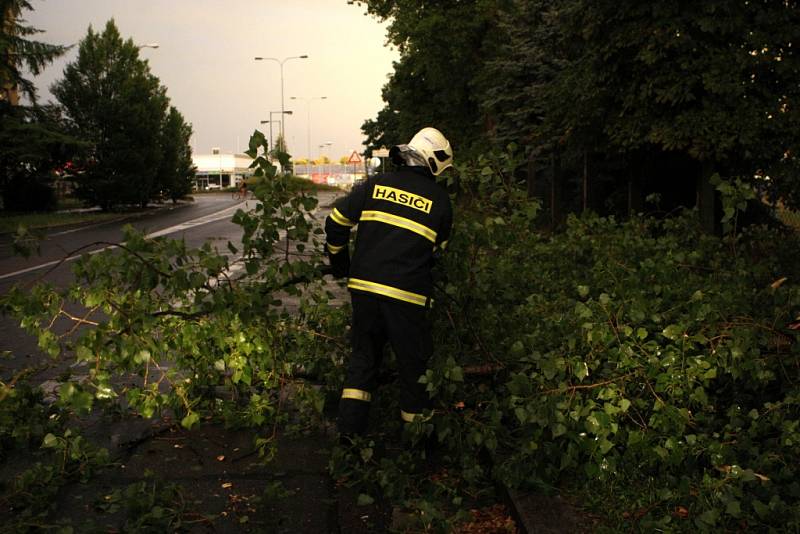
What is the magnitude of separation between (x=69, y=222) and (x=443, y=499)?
27.7m

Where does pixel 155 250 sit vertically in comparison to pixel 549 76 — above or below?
below

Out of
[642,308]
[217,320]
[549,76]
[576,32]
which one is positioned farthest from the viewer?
[549,76]

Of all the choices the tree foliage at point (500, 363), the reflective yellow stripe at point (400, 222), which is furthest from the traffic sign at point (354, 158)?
the reflective yellow stripe at point (400, 222)

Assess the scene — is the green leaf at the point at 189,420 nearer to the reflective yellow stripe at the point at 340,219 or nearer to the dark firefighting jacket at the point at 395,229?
the dark firefighting jacket at the point at 395,229

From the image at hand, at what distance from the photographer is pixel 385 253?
14.3 ft

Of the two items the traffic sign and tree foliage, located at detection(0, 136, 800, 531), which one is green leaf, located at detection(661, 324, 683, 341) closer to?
tree foliage, located at detection(0, 136, 800, 531)

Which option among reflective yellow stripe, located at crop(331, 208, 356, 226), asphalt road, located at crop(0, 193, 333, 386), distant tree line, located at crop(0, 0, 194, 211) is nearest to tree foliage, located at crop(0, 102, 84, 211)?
distant tree line, located at crop(0, 0, 194, 211)

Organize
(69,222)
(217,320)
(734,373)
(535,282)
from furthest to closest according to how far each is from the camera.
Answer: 1. (69,222)
2. (535,282)
3. (217,320)
4. (734,373)

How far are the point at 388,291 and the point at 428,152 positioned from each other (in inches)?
31.1

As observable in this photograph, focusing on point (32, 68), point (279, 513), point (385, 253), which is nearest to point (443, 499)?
point (279, 513)

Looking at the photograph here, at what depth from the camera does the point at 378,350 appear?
15.1 feet

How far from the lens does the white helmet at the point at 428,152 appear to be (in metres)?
4.54

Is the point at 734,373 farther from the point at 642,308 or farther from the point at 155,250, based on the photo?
the point at 155,250

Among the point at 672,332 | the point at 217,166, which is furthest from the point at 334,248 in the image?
the point at 217,166
